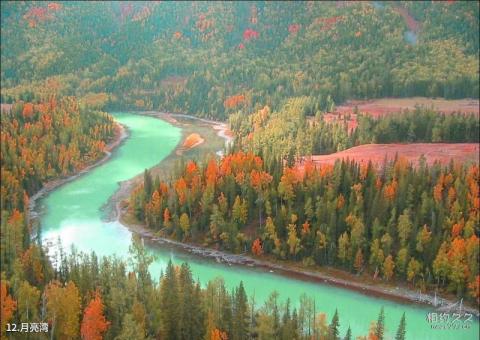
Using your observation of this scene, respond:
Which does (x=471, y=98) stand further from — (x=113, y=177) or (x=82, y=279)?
(x=82, y=279)

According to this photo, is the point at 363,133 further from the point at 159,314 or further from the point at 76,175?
the point at 159,314

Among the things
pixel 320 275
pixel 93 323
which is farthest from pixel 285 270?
pixel 93 323

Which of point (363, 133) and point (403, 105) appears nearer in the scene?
point (363, 133)

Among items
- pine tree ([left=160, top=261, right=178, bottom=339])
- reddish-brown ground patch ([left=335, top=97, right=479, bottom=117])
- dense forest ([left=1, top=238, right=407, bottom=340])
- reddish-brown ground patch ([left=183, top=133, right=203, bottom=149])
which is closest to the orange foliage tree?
dense forest ([left=1, top=238, right=407, bottom=340])

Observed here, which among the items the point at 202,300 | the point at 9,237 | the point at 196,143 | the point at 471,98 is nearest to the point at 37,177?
the point at 9,237

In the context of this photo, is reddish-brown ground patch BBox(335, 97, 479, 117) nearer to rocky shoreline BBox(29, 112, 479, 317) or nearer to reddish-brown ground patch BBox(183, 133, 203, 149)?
reddish-brown ground patch BBox(183, 133, 203, 149)

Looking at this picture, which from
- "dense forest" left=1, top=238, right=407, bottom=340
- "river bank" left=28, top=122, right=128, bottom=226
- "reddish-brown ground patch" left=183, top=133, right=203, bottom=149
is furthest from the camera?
"reddish-brown ground patch" left=183, top=133, right=203, bottom=149
